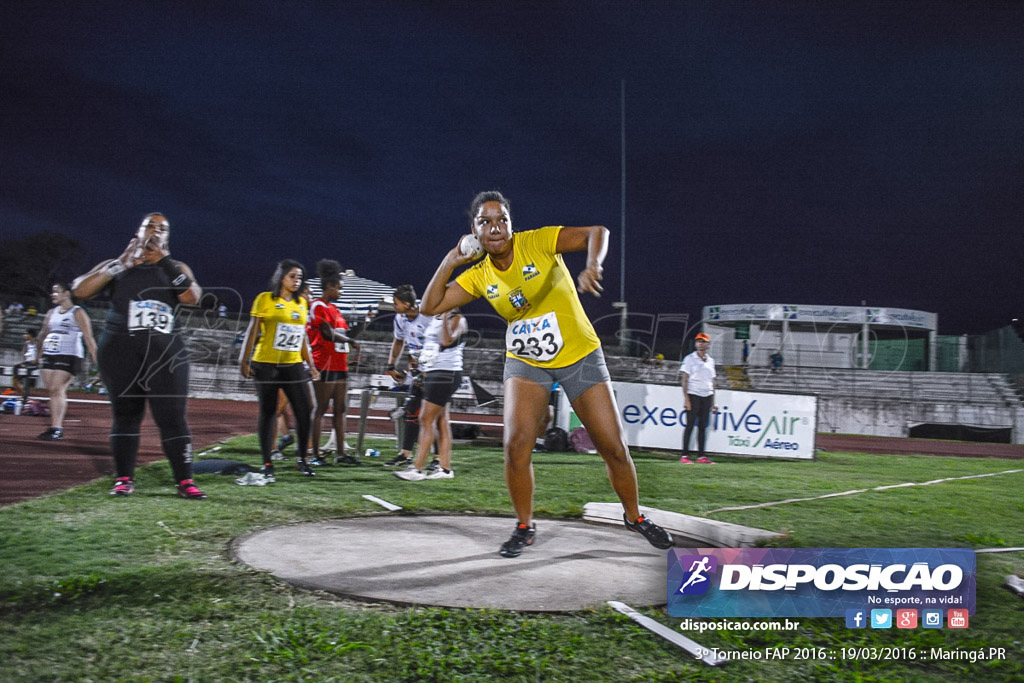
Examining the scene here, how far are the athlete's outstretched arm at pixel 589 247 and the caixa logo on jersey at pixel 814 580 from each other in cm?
141

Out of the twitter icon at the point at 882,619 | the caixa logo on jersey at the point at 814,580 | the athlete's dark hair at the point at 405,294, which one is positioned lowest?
the twitter icon at the point at 882,619

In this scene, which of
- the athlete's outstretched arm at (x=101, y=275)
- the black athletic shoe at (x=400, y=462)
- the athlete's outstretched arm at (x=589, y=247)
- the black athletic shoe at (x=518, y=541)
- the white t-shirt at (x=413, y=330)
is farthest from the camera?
the black athletic shoe at (x=400, y=462)

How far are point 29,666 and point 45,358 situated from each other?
26.1 ft

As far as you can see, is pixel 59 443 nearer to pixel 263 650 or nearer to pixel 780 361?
pixel 263 650

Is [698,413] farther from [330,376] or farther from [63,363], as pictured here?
[63,363]

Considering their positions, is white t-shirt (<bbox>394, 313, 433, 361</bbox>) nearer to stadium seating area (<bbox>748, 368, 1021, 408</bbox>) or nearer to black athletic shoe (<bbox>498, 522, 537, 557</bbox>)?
black athletic shoe (<bbox>498, 522, 537, 557</bbox>)

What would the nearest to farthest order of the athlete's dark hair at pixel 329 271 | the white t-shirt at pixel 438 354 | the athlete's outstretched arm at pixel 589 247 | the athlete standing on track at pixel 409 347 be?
the athlete's outstretched arm at pixel 589 247, the white t-shirt at pixel 438 354, the athlete's dark hair at pixel 329 271, the athlete standing on track at pixel 409 347

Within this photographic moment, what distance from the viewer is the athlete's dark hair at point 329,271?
7648 mm

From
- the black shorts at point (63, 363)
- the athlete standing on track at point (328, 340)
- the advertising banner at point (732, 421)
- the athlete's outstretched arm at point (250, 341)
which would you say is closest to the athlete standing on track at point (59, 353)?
the black shorts at point (63, 363)

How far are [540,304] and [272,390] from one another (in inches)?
142

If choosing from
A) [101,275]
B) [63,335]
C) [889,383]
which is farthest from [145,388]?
[889,383]

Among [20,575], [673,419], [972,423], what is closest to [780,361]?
[972,423]

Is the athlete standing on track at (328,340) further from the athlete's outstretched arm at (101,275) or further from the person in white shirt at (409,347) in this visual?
the athlete's outstretched arm at (101,275)

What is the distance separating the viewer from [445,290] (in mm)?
4156
